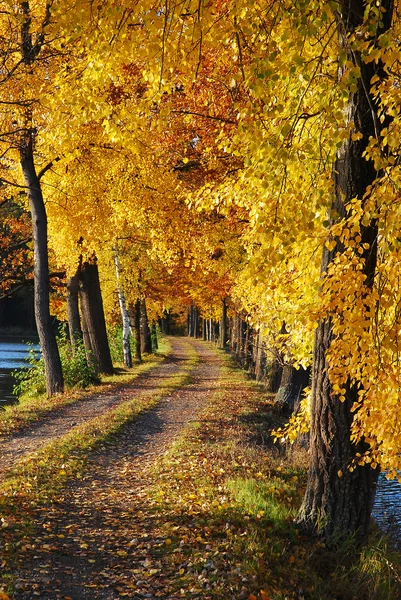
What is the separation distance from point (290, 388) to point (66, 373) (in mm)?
6520

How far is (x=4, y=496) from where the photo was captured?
6844 millimetres

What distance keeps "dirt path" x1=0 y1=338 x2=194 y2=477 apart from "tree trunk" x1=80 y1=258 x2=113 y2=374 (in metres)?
1.59

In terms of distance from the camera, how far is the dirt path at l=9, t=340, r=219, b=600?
5109 mm

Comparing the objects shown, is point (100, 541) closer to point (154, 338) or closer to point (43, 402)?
point (43, 402)

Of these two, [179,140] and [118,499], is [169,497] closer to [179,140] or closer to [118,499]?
[118,499]

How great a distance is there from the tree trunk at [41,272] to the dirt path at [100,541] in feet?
18.3

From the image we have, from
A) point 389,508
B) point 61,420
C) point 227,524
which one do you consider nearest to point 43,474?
point 227,524

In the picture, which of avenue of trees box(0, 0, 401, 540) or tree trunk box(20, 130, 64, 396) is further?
tree trunk box(20, 130, 64, 396)

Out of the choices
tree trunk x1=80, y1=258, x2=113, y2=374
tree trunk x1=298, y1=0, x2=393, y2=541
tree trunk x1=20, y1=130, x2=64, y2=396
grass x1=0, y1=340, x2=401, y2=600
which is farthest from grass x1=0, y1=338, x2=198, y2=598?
tree trunk x1=80, y1=258, x2=113, y2=374

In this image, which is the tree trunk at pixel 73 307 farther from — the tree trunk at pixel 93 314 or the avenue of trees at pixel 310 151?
the avenue of trees at pixel 310 151

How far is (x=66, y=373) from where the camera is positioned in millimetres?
17109

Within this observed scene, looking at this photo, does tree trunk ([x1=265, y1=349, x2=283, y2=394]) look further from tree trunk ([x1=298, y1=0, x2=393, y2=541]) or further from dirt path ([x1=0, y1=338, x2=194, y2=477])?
tree trunk ([x1=298, y1=0, x2=393, y2=541])

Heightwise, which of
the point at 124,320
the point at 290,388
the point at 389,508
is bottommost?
the point at 389,508

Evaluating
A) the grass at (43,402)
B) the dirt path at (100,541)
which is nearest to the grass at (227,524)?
the dirt path at (100,541)
